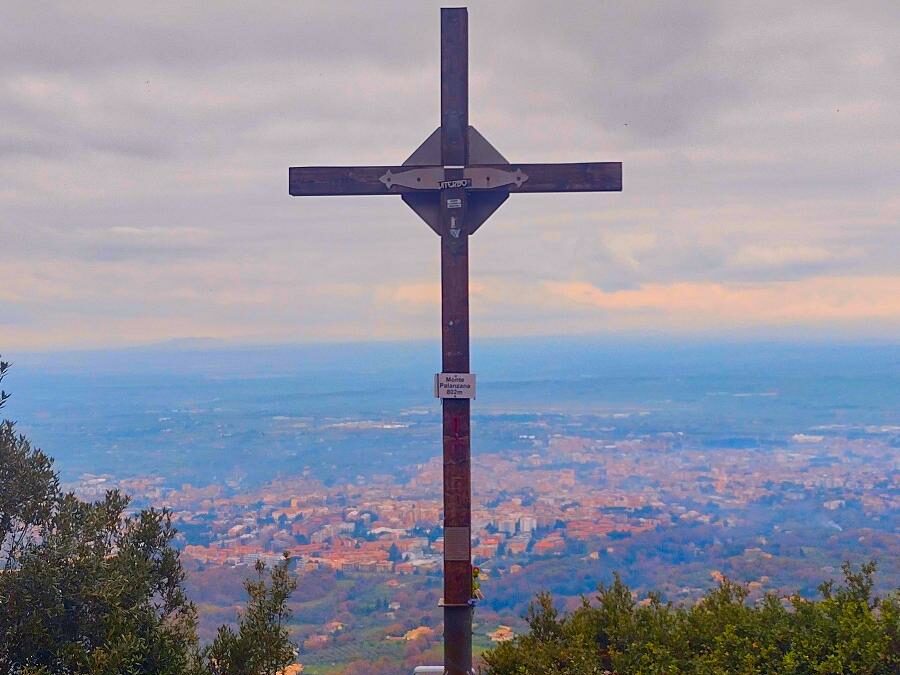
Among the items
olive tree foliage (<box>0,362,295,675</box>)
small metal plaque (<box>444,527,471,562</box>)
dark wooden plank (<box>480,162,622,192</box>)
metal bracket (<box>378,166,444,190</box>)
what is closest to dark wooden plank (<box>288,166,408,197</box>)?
metal bracket (<box>378,166,444,190</box>)

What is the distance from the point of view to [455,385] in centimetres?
638

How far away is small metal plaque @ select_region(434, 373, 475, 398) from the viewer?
6.37m

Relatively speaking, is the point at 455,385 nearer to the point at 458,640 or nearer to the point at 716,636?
the point at 458,640

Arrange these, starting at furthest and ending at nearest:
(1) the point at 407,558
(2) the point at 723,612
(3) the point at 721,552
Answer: (3) the point at 721,552, (1) the point at 407,558, (2) the point at 723,612

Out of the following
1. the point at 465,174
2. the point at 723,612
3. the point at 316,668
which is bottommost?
the point at 316,668

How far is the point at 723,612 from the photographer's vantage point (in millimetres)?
6000

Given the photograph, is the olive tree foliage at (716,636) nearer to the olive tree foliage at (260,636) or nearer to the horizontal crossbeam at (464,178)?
the olive tree foliage at (260,636)

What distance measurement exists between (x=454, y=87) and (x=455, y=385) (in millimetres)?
2024

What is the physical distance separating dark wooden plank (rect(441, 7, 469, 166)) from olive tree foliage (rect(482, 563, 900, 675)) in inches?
121

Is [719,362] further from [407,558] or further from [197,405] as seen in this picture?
[407,558]

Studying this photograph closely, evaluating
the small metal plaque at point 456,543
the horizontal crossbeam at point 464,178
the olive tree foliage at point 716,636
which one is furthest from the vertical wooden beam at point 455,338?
the olive tree foliage at point 716,636

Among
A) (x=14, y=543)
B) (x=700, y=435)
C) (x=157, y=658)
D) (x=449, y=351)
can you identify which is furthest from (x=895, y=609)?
(x=700, y=435)

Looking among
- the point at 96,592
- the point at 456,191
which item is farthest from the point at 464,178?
the point at 96,592

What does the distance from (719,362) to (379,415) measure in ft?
80.9
